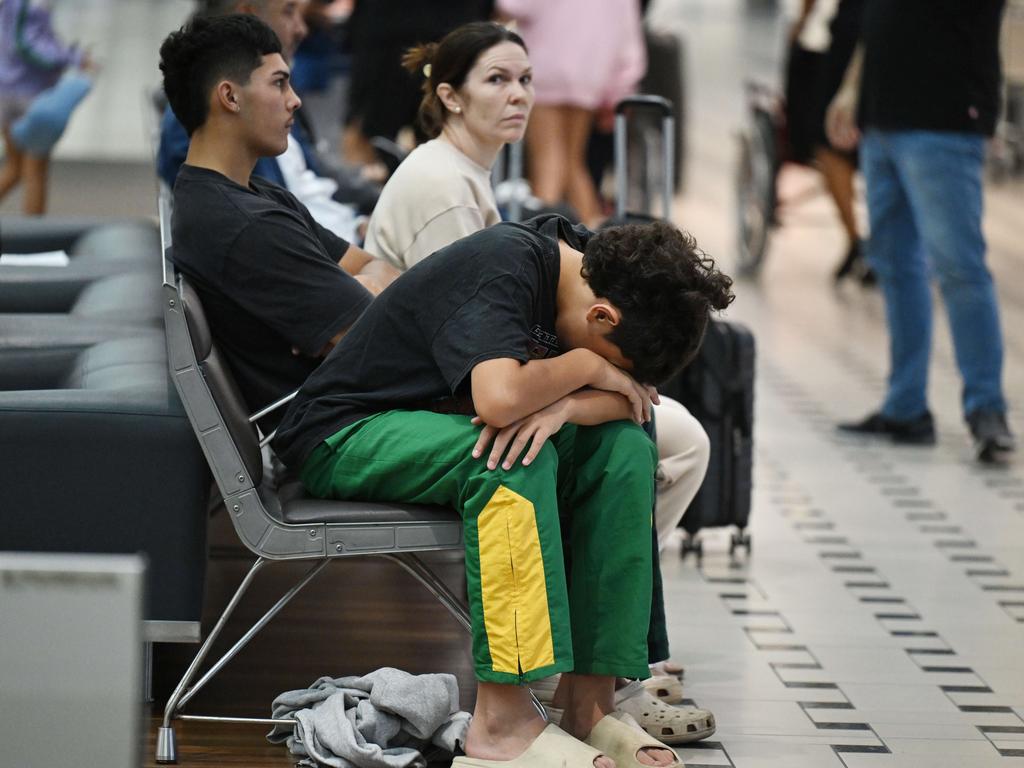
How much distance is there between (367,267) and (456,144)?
307mm

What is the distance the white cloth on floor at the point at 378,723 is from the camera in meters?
2.63

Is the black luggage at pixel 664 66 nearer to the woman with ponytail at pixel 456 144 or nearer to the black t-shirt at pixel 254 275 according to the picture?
the woman with ponytail at pixel 456 144

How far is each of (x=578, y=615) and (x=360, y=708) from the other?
1.24ft

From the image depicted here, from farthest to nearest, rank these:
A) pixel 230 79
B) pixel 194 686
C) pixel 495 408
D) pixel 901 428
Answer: pixel 901 428
pixel 230 79
pixel 194 686
pixel 495 408

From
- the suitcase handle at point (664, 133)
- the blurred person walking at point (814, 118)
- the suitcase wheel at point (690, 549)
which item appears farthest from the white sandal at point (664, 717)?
the blurred person walking at point (814, 118)

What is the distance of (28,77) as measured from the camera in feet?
22.1

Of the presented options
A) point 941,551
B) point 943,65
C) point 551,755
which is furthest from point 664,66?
point 551,755

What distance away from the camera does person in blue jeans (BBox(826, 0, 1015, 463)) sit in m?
5.15

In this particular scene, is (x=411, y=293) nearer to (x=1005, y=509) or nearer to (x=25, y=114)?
(x=1005, y=509)

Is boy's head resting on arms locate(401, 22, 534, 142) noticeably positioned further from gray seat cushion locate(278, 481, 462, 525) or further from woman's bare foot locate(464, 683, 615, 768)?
woman's bare foot locate(464, 683, 615, 768)

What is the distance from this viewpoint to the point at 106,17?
904cm

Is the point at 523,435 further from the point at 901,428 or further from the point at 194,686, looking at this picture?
the point at 901,428

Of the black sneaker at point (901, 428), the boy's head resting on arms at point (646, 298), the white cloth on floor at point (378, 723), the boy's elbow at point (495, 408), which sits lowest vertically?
the black sneaker at point (901, 428)

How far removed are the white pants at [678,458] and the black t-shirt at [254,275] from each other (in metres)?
0.65
